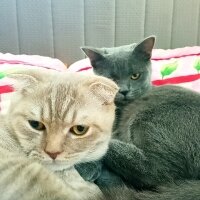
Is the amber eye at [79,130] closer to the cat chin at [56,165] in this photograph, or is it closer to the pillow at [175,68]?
the cat chin at [56,165]

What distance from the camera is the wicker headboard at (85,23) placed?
2.50 metres

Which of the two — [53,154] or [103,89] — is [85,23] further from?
[53,154]

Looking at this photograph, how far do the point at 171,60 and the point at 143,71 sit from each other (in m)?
0.53

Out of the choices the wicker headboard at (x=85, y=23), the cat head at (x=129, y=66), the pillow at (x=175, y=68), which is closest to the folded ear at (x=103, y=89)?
the cat head at (x=129, y=66)

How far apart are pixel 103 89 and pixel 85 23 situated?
1386mm

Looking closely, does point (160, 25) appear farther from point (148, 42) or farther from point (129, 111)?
point (129, 111)

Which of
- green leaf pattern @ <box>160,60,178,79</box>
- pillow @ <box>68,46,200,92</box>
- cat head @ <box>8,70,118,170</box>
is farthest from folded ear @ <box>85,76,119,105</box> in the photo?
green leaf pattern @ <box>160,60,178,79</box>

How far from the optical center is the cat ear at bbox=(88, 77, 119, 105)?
1.21 meters

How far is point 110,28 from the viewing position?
2.54 m

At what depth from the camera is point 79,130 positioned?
1.22 m

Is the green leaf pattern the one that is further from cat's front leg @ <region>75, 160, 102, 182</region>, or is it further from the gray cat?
cat's front leg @ <region>75, 160, 102, 182</region>

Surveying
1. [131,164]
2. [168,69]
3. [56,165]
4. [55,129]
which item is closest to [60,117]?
[55,129]

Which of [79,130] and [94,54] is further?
[94,54]

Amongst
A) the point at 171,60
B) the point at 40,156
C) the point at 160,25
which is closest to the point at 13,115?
the point at 40,156
